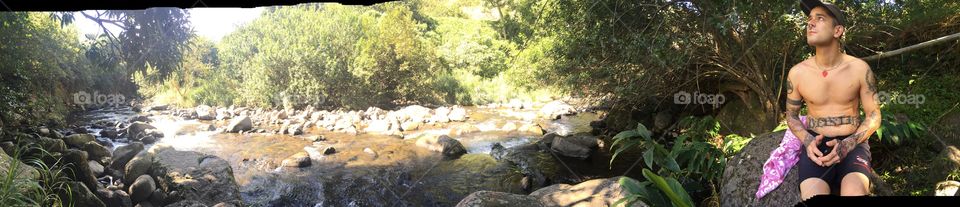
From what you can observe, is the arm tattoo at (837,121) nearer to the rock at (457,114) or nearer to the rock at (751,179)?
the rock at (751,179)

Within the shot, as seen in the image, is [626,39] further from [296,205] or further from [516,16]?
[296,205]

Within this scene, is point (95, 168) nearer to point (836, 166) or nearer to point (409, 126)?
point (409, 126)

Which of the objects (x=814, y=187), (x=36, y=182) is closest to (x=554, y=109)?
(x=814, y=187)

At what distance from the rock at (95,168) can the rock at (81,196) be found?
0.12 metres

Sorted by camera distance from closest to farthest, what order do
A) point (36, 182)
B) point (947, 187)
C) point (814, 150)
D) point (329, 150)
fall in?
point (814, 150) → point (36, 182) → point (947, 187) → point (329, 150)

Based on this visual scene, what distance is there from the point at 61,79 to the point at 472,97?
2283 millimetres

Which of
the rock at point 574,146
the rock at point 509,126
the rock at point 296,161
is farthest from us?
the rock at point 574,146

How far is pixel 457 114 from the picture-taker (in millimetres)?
3779

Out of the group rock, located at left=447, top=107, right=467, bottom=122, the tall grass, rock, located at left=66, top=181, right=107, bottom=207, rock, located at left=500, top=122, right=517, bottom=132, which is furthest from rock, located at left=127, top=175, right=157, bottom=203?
rock, located at left=500, top=122, right=517, bottom=132

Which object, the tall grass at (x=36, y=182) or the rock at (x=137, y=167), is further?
the rock at (x=137, y=167)

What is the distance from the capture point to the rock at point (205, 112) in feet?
8.51

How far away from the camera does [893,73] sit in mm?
2568
